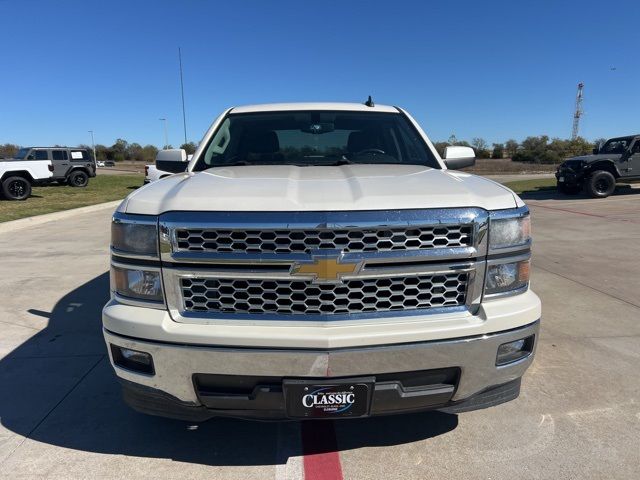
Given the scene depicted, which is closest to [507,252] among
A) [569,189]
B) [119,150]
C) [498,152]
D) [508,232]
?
[508,232]

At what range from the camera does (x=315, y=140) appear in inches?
147

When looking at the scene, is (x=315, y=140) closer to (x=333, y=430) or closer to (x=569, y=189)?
(x=333, y=430)

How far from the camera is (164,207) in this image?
2.08m

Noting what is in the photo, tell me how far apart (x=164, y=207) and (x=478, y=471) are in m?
1.95

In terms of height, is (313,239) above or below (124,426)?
above

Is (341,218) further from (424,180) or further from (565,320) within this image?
(565,320)

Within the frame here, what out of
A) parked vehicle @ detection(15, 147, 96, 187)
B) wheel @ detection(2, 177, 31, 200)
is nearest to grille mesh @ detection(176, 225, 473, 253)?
wheel @ detection(2, 177, 31, 200)

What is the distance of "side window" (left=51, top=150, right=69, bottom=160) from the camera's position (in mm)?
20562

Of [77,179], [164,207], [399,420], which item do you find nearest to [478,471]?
[399,420]

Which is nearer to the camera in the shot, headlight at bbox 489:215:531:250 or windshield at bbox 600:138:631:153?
headlight at bbox 489:215:531:250

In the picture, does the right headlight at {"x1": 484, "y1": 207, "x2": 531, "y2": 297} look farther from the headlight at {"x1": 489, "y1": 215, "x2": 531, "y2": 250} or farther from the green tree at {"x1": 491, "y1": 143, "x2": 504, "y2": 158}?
the green tree at {"x1": 491, "y1": 143, "x2": 504, "y2": 158}

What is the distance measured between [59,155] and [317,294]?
73.3 feet

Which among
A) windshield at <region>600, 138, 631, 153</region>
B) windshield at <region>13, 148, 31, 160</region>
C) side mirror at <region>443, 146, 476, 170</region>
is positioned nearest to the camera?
side mirror at <region>443, 146, 476, 170</region>

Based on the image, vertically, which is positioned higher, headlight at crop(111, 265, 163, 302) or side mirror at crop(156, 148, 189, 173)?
side mirror at crop(156, 148, 189, 173)
